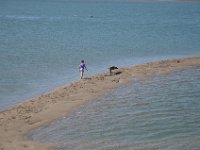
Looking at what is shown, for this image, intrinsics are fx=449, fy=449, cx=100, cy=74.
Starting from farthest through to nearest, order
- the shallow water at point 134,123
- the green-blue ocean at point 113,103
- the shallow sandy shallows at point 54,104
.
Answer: the shallow sandy shallows at point 54,104 < the green-blue ocean at point 113,103 < the shallow water at point 134,123

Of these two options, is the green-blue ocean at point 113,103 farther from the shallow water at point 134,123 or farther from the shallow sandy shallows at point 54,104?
the shallow sandy shallows at point 54,104

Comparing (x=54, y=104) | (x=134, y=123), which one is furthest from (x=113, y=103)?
(x=134, y=123)

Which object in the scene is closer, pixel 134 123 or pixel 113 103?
pixel 134 123

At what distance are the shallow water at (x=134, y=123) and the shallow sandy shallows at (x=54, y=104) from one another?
1.94ft

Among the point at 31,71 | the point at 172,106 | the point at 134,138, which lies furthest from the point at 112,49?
the point at 134,138

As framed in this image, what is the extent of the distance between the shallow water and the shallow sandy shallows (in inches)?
23.3

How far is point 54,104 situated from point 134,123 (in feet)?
16.6

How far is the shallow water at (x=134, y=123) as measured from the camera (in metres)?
14.7

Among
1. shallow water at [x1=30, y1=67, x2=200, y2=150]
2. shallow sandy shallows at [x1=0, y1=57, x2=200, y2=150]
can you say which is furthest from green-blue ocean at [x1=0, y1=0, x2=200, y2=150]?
shallow sandy shallows at [x1=0, y1=57, x2=200, y2=150]

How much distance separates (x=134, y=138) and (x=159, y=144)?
1069mm

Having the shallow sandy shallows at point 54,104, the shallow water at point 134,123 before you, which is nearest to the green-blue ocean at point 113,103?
the shallow water at point 134,123

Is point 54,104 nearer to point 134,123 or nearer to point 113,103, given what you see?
point 113,103

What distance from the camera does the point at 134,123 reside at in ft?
55.1

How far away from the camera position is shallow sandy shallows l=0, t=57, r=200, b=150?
15.9 meters
